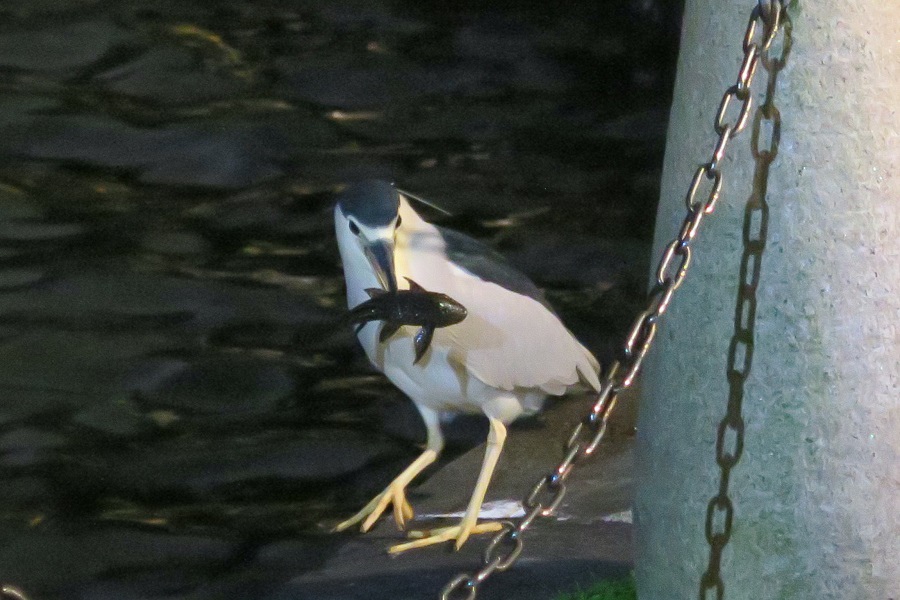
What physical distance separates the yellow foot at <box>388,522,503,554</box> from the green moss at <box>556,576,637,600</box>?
0.20 m

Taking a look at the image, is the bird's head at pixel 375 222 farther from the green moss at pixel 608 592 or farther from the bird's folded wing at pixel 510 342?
the green moss at pixel 608 592

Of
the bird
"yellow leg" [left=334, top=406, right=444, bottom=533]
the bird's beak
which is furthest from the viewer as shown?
"yellow leg" [left=334, top=406, right=444, bottom=533]

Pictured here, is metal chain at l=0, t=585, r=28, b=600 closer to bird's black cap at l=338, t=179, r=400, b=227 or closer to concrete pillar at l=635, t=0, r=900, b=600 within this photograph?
concrete pillar at l=635, t=0, r=900, b=600

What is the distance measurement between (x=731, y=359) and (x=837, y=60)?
41 centimetres

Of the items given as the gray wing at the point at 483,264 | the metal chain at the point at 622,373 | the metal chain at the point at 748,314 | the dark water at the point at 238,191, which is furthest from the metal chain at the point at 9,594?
the dark water at the point at 238,191

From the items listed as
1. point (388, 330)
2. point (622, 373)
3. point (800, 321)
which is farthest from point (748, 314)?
point (388, 330)

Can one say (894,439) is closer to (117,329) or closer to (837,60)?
(837,60)

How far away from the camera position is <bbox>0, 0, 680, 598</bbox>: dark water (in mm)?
2473

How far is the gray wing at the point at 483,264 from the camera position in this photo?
5.83 ft

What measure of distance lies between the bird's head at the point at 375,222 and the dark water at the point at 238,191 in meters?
0.87

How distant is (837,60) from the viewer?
1184mm

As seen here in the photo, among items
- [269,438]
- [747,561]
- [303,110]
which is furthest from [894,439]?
[303,110]

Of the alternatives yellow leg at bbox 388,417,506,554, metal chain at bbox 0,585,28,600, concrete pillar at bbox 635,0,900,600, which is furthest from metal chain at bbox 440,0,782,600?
yellow leg at bbox 388,417,506,554

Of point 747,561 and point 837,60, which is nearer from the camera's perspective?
point 837,60
